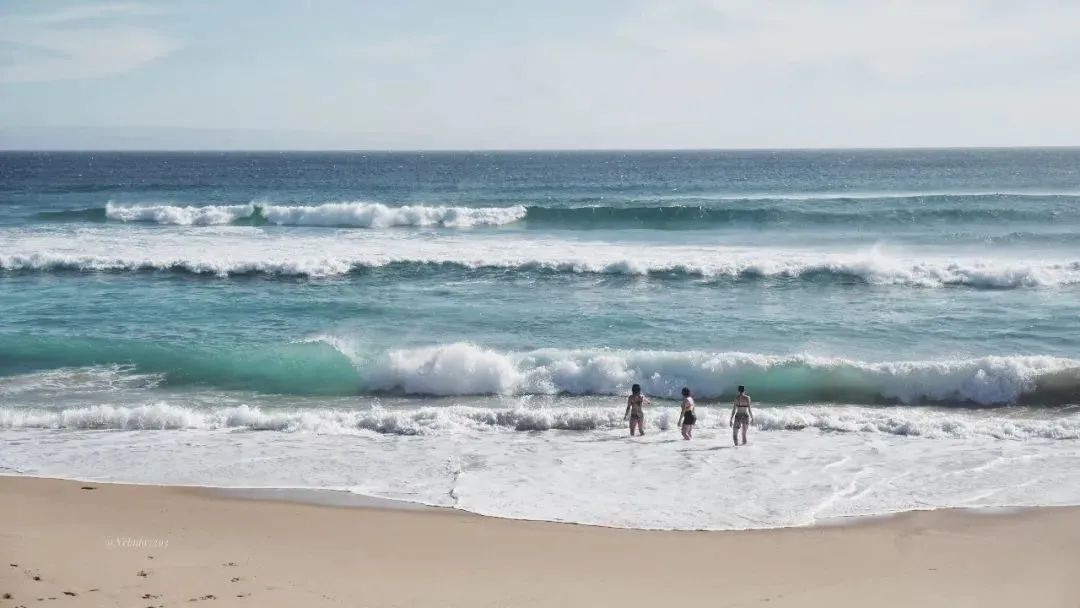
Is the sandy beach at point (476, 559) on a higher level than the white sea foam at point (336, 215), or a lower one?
lower

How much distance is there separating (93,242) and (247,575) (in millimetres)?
25460

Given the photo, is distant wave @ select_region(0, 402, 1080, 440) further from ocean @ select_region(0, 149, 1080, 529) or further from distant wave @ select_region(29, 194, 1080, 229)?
distant wave @ select_region(29, 194, 1080, 229)

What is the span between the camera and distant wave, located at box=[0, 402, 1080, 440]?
41.8 ft

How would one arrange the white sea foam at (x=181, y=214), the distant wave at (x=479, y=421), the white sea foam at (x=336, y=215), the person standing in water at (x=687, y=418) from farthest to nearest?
the white sea foam at (x=181, y=214) < the white sea foam at (x=336, y=215) < the distant wave at (x=479, y=421) < the person standing in water at (x=687, y=418)

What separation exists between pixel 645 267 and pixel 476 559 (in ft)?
54.8

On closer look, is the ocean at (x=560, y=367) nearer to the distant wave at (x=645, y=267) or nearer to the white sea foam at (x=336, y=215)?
the distant wave at (x=645, y=267)

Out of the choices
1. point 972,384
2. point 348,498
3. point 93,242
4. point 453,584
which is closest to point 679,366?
point 972,384

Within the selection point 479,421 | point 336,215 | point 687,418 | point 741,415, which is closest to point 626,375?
point 687,418

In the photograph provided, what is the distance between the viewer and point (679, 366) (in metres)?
15.3

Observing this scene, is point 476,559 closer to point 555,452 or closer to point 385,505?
point 385,505

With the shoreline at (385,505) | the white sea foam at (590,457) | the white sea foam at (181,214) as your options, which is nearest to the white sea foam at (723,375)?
the white sea foam at (590,457)

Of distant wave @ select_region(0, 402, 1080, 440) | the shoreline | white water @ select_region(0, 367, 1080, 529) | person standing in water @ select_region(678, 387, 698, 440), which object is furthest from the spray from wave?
the shoreline

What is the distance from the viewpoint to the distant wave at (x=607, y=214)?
3556 cm

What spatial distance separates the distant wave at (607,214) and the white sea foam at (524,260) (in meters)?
6.44
